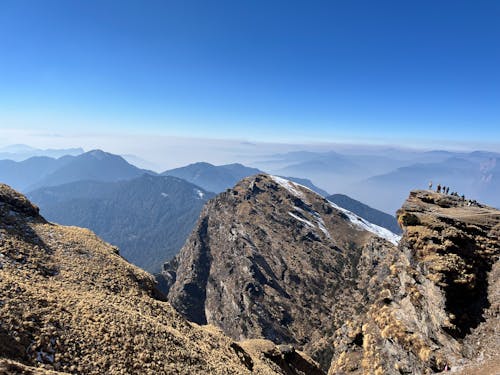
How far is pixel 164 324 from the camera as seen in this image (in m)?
30.0

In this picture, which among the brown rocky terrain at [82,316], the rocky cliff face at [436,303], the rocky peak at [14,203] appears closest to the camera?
the brown rocky terrain at [82,316]

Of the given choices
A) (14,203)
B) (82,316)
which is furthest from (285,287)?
(82,316)

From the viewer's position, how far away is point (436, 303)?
29672 millimetres

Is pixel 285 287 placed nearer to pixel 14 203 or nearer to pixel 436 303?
pixel 436 303

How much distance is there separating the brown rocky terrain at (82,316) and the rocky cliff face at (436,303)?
1275cm

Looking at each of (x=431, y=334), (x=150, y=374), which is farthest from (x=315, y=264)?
(x=150, y=374)

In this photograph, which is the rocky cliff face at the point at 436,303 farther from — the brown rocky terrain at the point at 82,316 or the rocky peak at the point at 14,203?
the rocky peak at the point at 14,203

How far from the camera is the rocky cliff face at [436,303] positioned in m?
26.3

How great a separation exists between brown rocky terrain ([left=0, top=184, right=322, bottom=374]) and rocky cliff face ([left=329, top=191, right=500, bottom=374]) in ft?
41.8

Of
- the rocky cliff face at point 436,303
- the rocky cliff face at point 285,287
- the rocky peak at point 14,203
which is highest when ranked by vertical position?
the rocky peak at point 14,203

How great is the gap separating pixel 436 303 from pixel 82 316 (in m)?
31.5

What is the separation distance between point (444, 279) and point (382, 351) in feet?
33.2

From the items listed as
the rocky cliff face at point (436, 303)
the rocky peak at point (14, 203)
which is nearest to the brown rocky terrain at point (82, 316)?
the rocky peak at point (14, 203)

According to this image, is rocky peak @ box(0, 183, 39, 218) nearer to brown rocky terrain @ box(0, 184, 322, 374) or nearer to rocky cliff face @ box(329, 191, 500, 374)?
brown rocky terrain @ box(0, 184, 322, 374)
